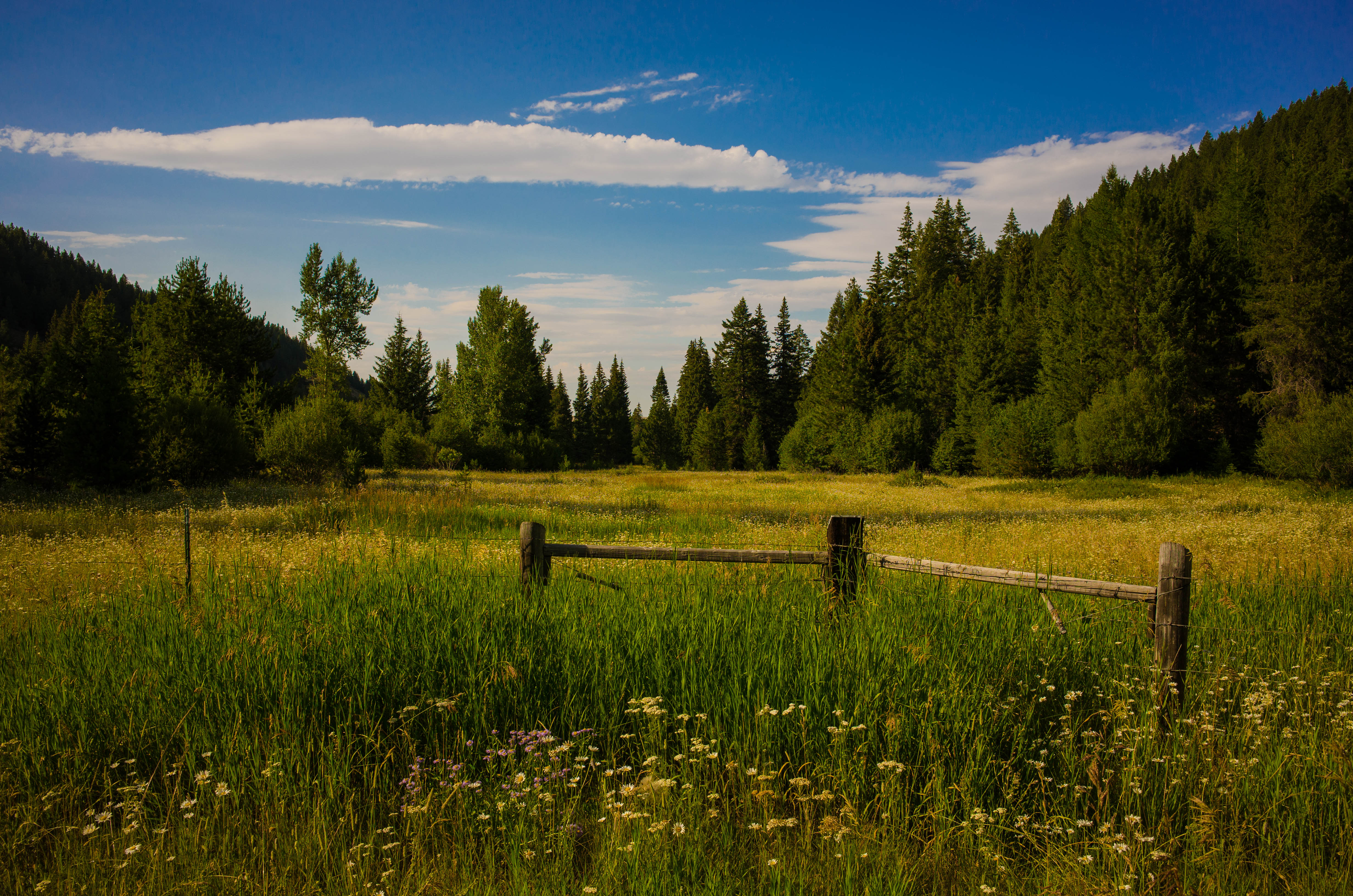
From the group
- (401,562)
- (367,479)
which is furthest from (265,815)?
(367,479)

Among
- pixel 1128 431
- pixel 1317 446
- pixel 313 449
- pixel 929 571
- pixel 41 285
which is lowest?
pixel 929 571

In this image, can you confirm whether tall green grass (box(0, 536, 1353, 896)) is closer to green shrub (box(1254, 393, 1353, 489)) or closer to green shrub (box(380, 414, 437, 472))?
green shrub (box(1254, 393, 1353, 489))

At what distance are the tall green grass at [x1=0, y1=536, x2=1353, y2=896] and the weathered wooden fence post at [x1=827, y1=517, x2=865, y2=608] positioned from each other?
0.52ft

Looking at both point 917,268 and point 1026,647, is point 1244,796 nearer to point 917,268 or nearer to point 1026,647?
point 1026,647

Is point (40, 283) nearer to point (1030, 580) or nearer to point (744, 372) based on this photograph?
point (744, 372)

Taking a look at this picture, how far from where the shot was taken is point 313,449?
2456cm

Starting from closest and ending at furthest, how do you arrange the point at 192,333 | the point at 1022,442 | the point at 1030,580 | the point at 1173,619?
the point at 1173,619 < the point at 1030,580 < the point at 192,333 < the point at 1022,442

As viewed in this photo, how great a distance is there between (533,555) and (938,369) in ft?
194

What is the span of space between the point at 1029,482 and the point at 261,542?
35.1m

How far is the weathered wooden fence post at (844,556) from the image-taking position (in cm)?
494

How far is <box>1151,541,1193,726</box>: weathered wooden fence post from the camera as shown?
12.5 ft

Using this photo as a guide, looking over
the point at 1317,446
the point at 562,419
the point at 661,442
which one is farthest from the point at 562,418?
the point at 1317,446

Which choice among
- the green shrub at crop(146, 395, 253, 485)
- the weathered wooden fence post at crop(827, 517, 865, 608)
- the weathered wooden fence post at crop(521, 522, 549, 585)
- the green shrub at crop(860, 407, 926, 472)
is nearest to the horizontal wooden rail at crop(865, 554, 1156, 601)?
the weathered wooden fence post at crop(827, 517, 865, 608)

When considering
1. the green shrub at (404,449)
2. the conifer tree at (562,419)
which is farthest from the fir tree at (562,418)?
the green shrub at (404,449)
